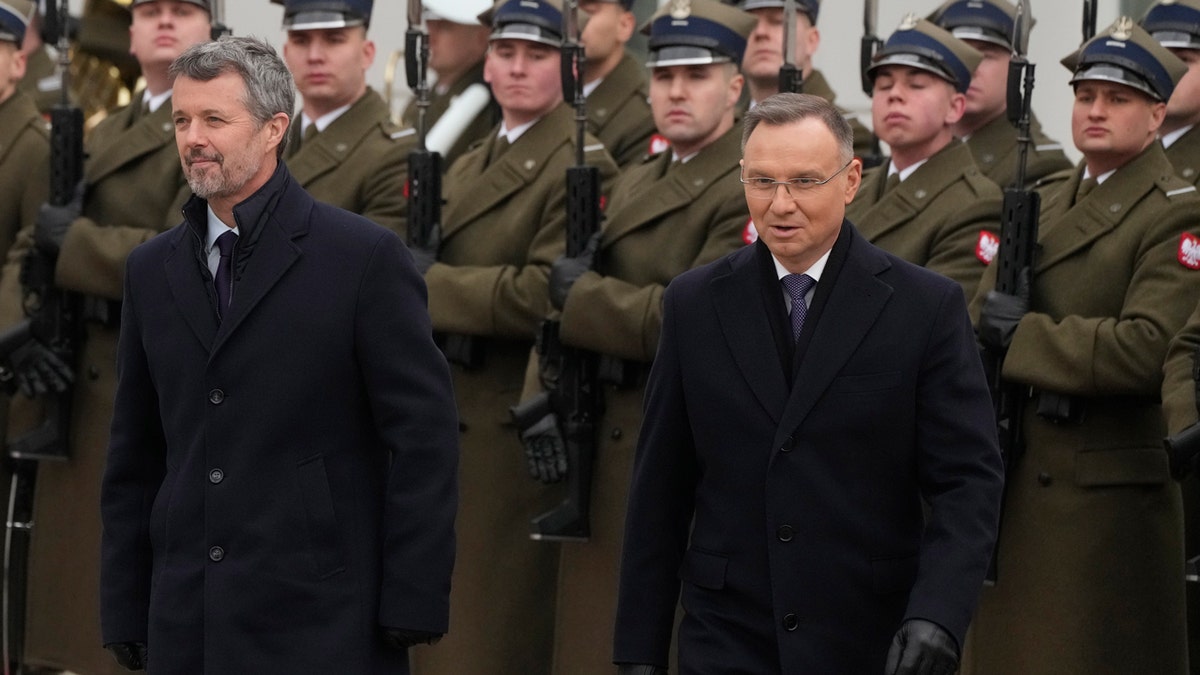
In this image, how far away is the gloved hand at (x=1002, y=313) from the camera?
6000 millimetres

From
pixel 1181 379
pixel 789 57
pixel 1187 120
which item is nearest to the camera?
pixel 1181 379

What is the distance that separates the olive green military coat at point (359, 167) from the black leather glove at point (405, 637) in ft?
10.4

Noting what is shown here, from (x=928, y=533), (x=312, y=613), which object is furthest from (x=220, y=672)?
(x=928, y=533)

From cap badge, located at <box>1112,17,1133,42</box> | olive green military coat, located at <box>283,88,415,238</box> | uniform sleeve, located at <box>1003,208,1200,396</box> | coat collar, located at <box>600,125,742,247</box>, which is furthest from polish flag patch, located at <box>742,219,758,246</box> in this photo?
olive green military coat, located at <box>283,88,415,238</box>

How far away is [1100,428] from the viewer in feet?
19.8

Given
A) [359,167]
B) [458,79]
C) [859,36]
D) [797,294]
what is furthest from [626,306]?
[859,36]

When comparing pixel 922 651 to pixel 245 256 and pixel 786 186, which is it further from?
pixel 245 256

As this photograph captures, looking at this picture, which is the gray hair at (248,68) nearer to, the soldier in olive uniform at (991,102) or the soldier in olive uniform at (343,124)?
the soldier in olive uniform at (343,124)

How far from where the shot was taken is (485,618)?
7.20 meters

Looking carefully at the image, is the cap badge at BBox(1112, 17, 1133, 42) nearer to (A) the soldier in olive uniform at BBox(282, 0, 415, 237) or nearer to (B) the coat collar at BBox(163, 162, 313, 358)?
(A) the soldier in olive uniform at BBox(282, 0, 415, 237)

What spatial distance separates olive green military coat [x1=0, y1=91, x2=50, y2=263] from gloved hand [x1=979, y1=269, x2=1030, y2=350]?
3.70m

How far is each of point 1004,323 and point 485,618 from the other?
2071mm

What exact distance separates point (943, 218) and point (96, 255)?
285cm

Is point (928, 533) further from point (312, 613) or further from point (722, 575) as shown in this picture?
point (312, 613)
